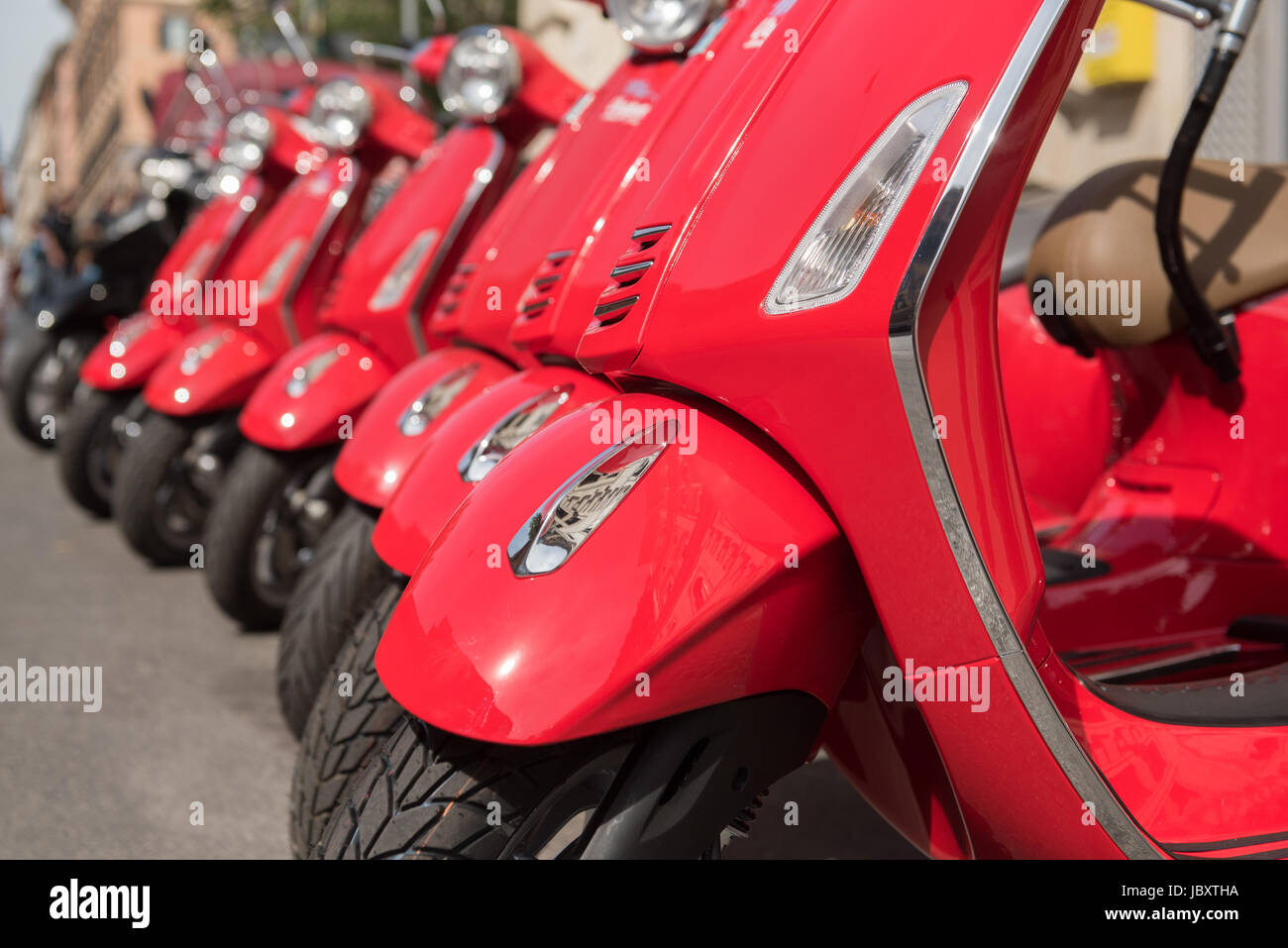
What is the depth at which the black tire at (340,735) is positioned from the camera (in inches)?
58.6

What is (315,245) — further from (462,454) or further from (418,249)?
(462,454)

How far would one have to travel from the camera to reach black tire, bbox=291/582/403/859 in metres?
1.49

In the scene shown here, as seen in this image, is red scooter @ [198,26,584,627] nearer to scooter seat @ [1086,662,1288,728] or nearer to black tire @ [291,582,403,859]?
black tire @ [291,582,403,859]

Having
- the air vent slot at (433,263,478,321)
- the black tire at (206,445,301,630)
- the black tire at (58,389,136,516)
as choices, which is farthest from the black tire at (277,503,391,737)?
the black tire at (58,389,136,516)

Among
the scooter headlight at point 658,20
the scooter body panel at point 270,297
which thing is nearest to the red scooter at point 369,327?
the scooter body panel at point 270,297

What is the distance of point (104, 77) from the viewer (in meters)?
51.3

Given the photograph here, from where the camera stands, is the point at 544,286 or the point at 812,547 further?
the point at 544,286

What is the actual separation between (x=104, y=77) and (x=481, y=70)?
2157 inches

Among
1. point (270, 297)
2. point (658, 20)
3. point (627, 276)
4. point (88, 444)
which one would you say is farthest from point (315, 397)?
point (88, 444)

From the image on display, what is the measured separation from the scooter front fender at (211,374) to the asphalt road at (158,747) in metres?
0.63

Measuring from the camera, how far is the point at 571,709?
3.52 ft
